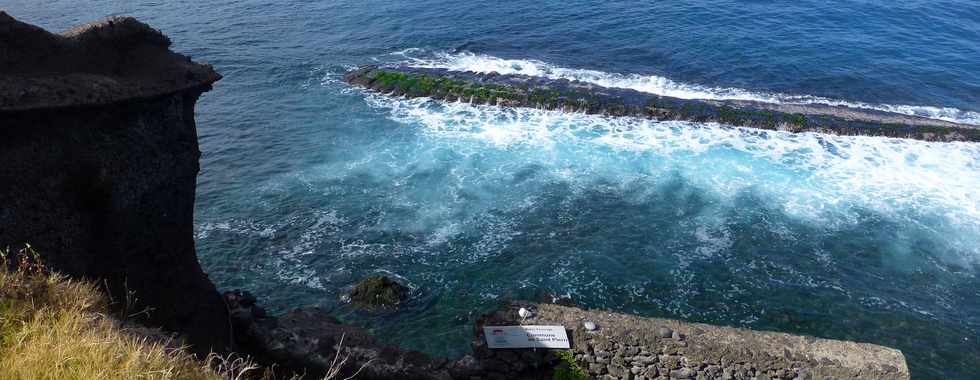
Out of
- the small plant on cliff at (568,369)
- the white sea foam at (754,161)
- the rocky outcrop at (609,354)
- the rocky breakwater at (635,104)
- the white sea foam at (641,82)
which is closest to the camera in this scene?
the rocky outcrop at (609,354)

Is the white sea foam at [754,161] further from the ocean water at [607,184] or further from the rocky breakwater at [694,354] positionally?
the rocky breakwater at [694,354]

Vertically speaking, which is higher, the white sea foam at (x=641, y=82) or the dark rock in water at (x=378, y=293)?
the white sea foam at (x=641, y=82)

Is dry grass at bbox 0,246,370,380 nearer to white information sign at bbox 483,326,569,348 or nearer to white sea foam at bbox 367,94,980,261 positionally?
white information sign at bbox 483,326,569,348

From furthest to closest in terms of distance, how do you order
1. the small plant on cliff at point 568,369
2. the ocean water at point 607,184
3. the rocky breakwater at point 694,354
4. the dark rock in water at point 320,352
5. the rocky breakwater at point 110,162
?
the ocean water at point 607,184 < the dark rock in water at point 320,352 < the small plant on cliff at point 568,369 < the rocky breakwater at point 694,354 < the rocky breakwater at point 110,162

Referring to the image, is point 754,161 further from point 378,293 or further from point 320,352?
point 320,352

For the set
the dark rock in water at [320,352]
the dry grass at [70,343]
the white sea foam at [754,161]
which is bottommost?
the white sea foam at [754,161]

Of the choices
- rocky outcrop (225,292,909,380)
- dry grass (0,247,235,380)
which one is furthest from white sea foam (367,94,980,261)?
dry grass (0,247,235,380)

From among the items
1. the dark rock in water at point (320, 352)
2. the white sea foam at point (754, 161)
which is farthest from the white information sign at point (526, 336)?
the white sea foam at point (754, 161)
